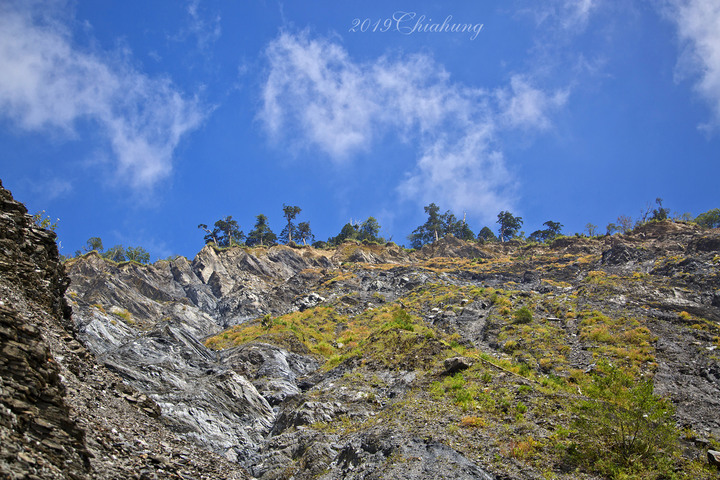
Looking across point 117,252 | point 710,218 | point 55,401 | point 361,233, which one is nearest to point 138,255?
point 117,252

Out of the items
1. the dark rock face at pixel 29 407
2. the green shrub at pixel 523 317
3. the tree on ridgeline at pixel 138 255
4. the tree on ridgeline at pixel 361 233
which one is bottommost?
the dark rock face at pixel 29 407

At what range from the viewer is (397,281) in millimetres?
71875

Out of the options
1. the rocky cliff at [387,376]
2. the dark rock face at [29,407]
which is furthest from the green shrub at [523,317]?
the dark rock face at [29,407]

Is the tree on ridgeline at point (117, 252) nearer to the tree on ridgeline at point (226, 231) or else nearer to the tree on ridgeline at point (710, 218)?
the tree on ridgeline at point (226, 231)

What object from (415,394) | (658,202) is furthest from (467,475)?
(658,202)

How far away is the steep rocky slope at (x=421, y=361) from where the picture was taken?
17.6m

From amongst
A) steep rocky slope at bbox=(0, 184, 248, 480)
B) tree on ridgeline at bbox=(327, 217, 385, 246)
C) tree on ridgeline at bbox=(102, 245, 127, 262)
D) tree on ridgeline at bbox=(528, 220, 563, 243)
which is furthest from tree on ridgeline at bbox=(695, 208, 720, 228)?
tree on ridgeline at bbox=(102, 245, 127, 262)

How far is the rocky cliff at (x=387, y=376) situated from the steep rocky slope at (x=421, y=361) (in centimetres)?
13

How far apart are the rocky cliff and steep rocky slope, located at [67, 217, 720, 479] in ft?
0.44

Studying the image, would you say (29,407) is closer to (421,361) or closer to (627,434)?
(627,434)

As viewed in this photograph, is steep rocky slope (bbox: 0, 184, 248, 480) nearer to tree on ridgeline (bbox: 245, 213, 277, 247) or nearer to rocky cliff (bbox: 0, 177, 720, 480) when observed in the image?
rocky cliff (bbox: 0, 177, 720, 480)

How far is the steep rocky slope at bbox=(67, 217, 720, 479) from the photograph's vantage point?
1756 cm

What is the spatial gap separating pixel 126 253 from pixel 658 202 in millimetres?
149295

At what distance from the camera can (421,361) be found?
28.1m
